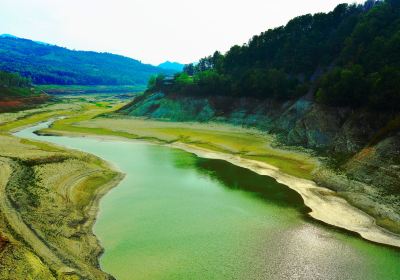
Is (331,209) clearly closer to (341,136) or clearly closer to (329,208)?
(329,208)

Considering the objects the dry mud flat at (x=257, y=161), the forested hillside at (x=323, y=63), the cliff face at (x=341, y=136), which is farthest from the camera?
the forested hillside at (x=323, y=63)

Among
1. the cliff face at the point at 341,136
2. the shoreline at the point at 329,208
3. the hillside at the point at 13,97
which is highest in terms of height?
the cliff face at the point at 341,136

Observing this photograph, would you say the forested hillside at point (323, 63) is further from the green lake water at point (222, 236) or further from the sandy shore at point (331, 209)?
the green lake water at point (222, 236)

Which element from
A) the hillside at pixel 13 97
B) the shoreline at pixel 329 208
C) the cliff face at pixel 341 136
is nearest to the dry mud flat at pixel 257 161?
the shoreline at pixel 329 208

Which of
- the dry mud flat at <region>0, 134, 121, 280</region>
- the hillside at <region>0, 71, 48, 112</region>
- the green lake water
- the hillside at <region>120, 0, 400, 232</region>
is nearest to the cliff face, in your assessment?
the hillside at <region>120, 0, 400, 232</region>

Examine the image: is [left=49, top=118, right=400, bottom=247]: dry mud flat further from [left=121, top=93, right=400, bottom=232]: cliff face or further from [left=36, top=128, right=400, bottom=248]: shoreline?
[left=121, top=93, right=400, bottom=232]: cliff face

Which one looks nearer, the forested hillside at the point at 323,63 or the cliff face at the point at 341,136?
the cliff face at the point at 341,136

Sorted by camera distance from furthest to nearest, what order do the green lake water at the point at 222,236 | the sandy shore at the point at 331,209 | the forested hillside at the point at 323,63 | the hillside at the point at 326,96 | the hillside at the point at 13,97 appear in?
the hillside at the point at 13,97 → the forested hillside at the point at 323,63 → the hillside at the point at 326,96 → the sandy shore at the point at 331,209 → the green lake water at the point at 222,236
